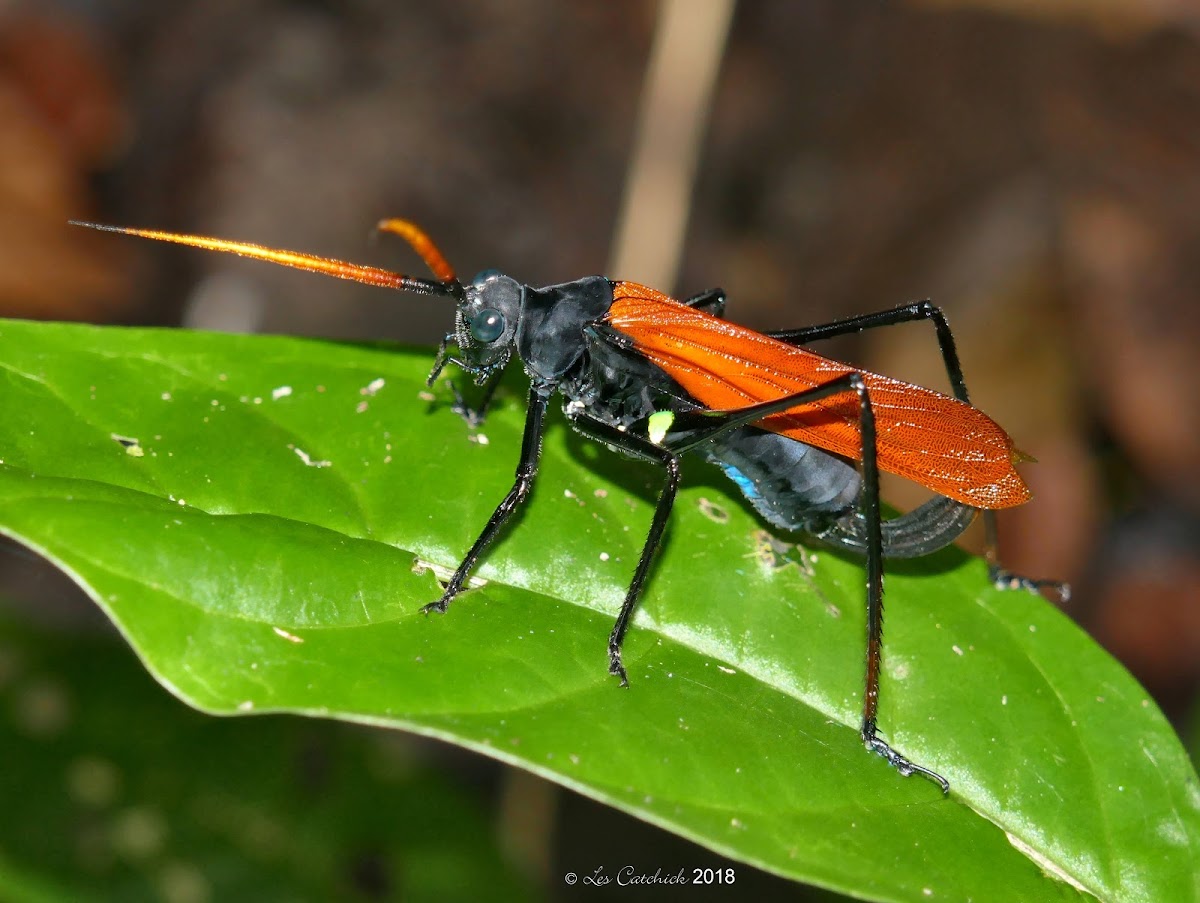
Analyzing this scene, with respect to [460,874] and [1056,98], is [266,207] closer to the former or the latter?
[460,874]

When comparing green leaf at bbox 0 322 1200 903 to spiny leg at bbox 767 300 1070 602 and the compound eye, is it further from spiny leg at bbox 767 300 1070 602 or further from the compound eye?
spiny leg at bbox 767 300 1070 602

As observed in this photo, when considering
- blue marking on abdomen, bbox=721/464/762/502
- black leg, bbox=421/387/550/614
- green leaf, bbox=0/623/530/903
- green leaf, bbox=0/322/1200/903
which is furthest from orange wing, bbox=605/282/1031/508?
green leaf, bbox=0/623/530/903

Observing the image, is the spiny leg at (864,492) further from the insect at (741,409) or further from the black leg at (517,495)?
the black leg at (517,495)

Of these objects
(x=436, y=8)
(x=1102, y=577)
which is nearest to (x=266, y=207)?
(x=436, y=8)

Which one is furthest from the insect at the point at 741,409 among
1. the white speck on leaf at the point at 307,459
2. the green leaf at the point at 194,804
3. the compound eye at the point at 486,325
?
the green leaf at the point at 194,804

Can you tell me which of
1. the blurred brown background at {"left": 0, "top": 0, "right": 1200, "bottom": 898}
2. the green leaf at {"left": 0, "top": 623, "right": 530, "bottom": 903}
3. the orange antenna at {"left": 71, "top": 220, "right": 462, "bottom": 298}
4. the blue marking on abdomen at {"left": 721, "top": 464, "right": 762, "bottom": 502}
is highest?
the blurred brown background at {"left": 0, "top": 0, "right": 1200, "bottom": 898}

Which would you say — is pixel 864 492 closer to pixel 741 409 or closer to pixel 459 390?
pixel 741 409
